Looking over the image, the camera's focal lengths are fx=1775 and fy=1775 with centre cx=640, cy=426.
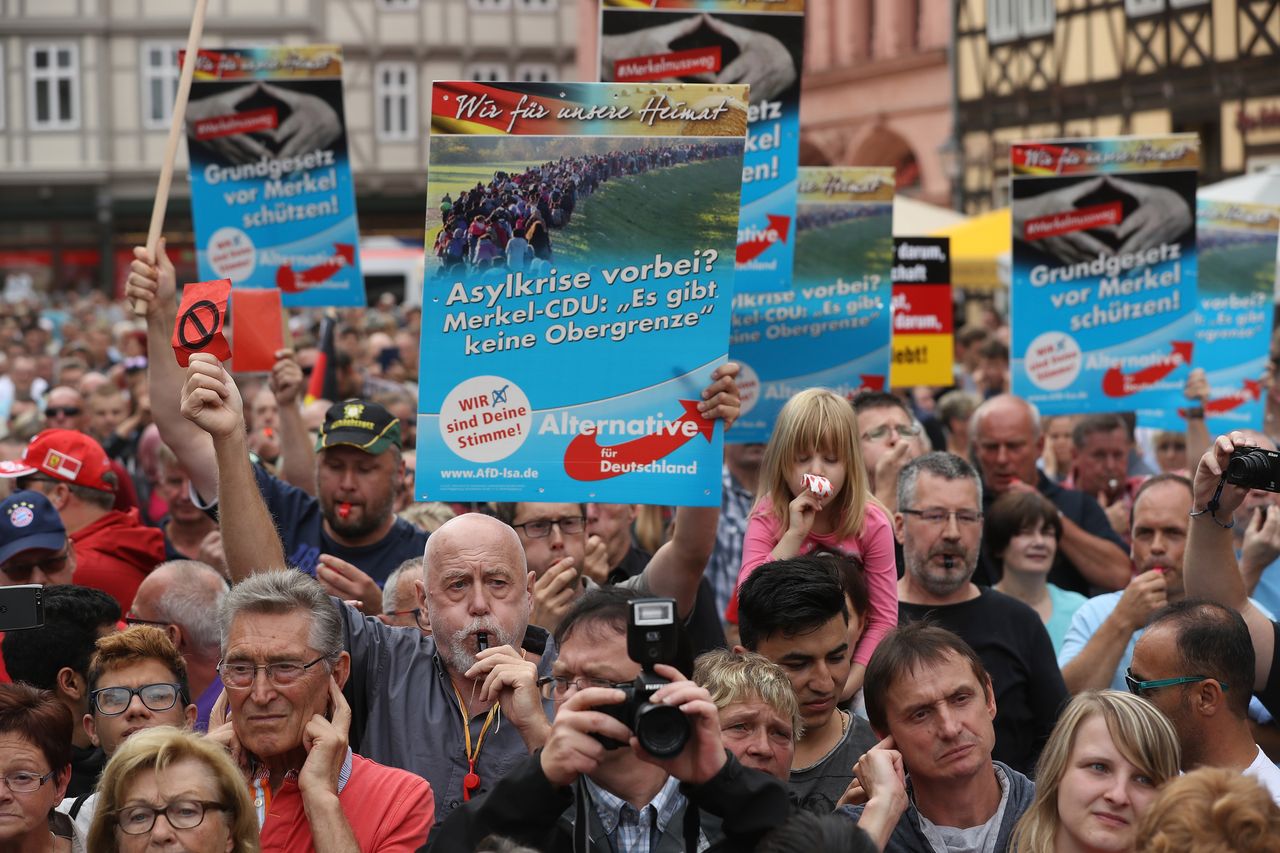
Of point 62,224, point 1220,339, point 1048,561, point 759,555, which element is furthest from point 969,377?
point 62,224

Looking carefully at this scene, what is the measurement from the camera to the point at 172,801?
3.99m

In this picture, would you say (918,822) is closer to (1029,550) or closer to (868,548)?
(868,548)

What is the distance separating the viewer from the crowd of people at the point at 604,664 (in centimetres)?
398

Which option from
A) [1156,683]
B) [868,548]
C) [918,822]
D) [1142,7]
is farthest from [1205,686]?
[1142,7]

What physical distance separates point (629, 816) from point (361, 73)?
1744 inches

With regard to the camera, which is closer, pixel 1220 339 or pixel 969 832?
pixel 969 832

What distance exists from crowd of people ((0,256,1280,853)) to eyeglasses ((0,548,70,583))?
11 millimetres

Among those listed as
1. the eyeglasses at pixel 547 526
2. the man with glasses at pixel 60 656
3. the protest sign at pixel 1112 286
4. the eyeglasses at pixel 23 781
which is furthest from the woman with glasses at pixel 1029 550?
the eyeglasses at pixel 23 781

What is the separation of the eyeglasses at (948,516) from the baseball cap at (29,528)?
121 inches

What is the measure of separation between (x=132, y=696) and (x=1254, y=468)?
131 inches

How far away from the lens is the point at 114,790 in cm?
402

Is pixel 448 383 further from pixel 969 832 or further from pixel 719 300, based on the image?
pixel 969 832

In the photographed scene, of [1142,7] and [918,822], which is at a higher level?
[1142,7]

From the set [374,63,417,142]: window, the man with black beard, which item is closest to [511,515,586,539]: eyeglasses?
the man with black beard
